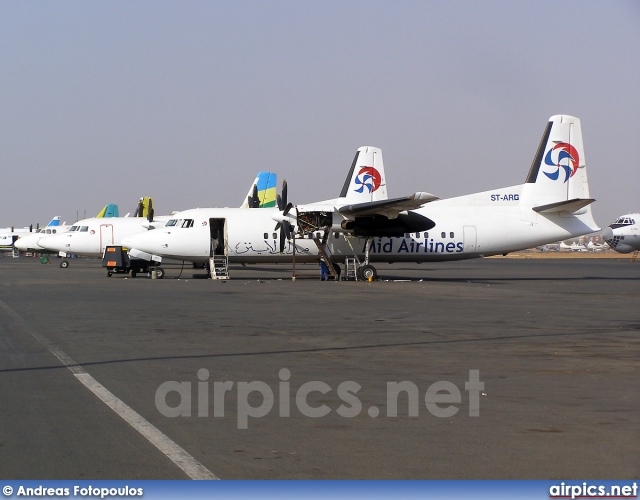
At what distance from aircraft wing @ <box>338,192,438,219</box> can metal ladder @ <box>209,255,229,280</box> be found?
5.52 metres

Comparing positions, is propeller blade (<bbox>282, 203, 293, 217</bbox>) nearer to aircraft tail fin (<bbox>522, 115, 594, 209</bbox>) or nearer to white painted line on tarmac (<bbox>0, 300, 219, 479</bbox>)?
aircraft tail fin (<bbox>522, 115, 594, 209</bbox>)

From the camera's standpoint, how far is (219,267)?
115 feet

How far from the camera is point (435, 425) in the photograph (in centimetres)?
705

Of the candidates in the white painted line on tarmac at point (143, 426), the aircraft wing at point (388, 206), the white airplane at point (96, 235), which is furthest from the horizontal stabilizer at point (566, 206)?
the white painted line on tarmac at point (143, 426)

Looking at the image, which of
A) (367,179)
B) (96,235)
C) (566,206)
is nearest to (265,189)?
(96,235)

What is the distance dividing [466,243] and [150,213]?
19.9 m

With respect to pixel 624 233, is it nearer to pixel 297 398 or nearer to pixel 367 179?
pixel 367 179

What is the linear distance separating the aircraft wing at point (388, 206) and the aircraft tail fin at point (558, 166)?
604cm

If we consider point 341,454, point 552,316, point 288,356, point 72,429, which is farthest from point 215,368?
point 552,316

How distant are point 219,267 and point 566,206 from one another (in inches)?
584

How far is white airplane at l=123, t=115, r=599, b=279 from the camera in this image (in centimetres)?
3406

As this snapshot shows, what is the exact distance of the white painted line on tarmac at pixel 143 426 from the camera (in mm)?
5613

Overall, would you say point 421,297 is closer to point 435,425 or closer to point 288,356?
point 288,356

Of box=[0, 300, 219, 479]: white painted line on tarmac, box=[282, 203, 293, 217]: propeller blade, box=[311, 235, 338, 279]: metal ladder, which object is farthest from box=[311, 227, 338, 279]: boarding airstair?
box=[0, 300, 219, 479]: white painted line on tarmac
